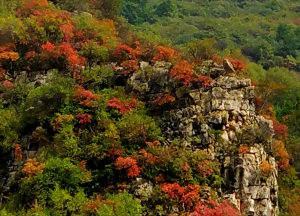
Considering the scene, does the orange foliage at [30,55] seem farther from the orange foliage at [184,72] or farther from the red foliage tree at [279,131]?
the red foliage tree at [279,131]

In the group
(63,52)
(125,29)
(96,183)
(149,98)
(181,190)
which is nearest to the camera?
(181,190)

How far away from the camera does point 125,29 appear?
40500 millimetres

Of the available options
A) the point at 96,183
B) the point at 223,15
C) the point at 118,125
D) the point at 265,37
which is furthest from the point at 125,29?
the point at 223,15

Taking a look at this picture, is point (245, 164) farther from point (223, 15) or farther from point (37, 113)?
point (223, 15)

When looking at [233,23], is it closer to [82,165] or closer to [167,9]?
[167,9]

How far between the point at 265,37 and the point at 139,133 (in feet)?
207

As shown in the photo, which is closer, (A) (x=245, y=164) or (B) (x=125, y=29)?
(A) (x=245, y=164)

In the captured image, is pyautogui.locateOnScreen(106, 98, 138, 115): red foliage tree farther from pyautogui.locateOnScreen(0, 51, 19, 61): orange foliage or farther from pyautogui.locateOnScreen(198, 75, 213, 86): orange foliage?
pyautogui.locateOnScreen(0, 51, 19, 61): orange foliage

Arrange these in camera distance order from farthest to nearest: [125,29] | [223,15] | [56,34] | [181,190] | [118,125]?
[223,15]
[125,29]
[56,34]
[118,125]
[181,190]

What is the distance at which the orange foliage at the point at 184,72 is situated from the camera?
24125 mm

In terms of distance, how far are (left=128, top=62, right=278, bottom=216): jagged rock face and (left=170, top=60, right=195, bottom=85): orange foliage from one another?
454 millimetres

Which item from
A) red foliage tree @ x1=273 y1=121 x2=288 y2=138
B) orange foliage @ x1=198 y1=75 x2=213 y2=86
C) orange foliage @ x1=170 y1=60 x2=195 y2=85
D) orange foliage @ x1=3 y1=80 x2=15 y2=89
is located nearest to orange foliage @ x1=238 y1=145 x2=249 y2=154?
orange foliage @ x1=198 y1=75 x2=213 y2=86

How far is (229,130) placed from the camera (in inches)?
893

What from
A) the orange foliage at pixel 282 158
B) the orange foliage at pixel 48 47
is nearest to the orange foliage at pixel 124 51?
the orange foliage at pixel 48 47
